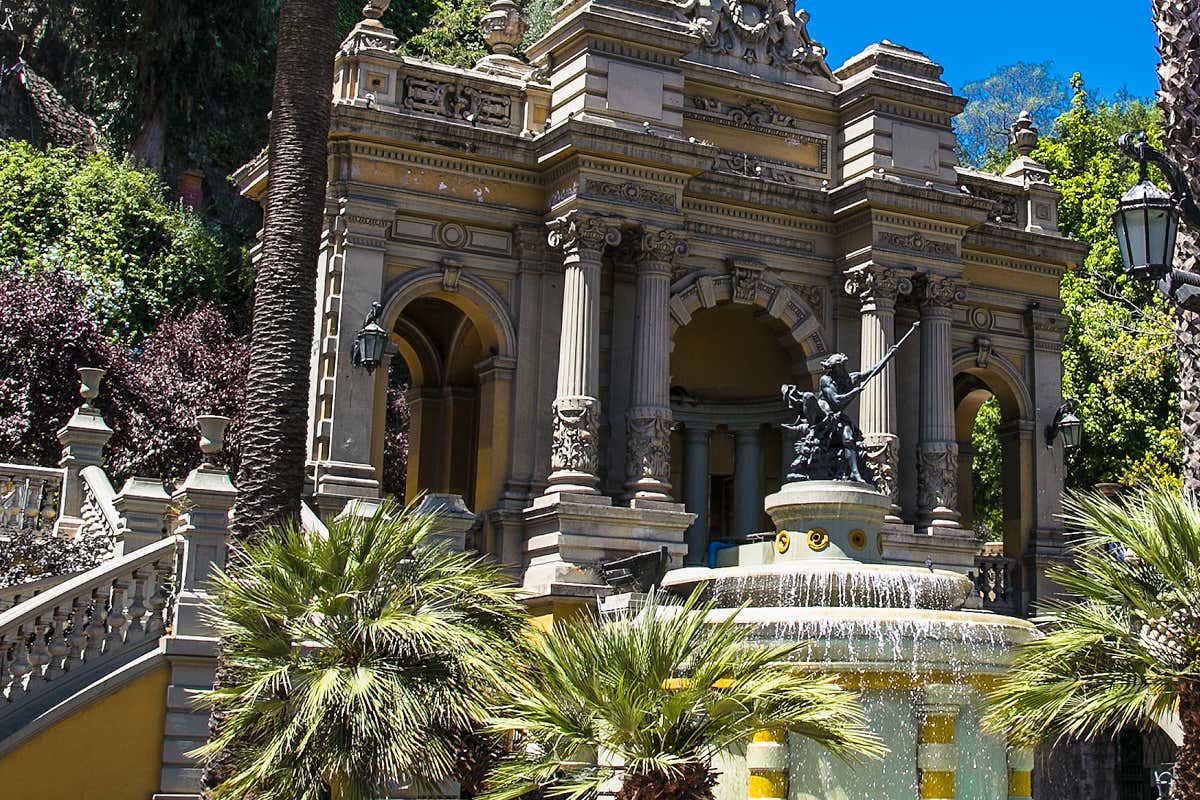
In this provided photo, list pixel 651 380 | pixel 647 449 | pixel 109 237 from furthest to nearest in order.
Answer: pixel 109 237 → pixel 651 380 → pixel 647 449

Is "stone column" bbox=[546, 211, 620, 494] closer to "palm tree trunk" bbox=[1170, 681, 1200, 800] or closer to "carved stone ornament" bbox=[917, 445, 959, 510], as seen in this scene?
"carved stone ornament" bbox=[917, 445, 959, 510]

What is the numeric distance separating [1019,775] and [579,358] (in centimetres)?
1170

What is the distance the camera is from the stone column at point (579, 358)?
2428 centimetres

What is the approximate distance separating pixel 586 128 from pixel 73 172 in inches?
628

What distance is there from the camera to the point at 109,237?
35.1m

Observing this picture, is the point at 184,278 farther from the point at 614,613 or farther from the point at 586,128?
the point at 614,613

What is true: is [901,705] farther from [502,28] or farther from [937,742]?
[502,28]

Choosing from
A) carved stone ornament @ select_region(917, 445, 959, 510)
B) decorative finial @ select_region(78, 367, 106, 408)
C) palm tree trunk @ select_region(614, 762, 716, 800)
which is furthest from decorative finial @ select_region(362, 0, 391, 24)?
palm tree trunk @ select_region(614, 762, 716, 800)

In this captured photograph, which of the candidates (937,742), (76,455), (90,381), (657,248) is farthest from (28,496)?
(937,742)

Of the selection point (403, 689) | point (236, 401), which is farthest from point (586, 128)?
point (403, 689)

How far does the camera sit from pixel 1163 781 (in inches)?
772

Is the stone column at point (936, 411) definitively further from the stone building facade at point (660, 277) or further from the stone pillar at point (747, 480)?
the stone pillar at point (747, 480)

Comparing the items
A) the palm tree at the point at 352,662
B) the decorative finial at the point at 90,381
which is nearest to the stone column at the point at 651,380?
the decorative finial at the point at 90,381

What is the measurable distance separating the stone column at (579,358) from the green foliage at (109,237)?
13.2 metres
